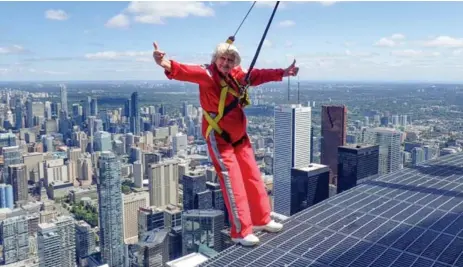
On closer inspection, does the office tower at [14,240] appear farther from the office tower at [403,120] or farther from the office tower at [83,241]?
the office tower at [403,120]

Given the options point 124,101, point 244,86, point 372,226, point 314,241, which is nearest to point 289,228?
point 314,241

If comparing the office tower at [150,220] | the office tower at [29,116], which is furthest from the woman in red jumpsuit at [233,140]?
the office tower at [29,116]

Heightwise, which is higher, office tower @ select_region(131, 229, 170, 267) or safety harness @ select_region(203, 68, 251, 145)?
safety harness @ select_region(203, 68, 251, 145)

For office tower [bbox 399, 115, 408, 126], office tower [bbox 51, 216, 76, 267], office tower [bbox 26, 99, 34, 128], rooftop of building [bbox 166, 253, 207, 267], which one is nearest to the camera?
rooftop of building [bbox 166, 253, 207, 267]

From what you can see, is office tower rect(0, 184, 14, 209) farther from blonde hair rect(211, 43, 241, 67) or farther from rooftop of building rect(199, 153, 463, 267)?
blonde hair rect(211, 43, 241, 67)

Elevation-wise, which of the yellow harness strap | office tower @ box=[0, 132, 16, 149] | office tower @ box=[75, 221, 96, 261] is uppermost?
the yellow harness strap

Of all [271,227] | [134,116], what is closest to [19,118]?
[134,116]

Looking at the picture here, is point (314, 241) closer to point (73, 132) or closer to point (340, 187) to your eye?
point (340, 187)

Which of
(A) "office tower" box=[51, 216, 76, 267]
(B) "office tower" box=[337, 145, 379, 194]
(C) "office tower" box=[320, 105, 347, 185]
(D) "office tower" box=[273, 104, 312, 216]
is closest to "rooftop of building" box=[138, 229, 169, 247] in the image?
(A) "office tower" box=[51, 216, 76, 267]
